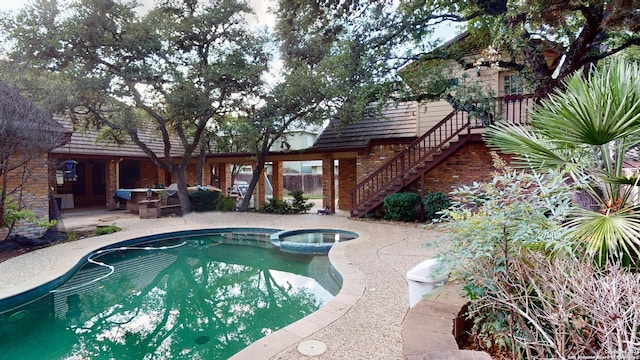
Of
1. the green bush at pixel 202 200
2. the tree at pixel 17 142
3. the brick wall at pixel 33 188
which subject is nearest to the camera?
the tree at pixel 17 142

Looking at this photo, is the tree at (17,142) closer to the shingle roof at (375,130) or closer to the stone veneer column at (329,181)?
the shingle roof at (375,130)

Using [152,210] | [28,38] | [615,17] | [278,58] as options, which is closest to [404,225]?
[615,17]

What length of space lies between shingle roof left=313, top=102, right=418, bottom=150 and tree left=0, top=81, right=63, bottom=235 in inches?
351

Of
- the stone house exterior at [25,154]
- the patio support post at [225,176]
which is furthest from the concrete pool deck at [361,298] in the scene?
the patio support post at [225,176]

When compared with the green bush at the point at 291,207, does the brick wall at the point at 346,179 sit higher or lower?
higher

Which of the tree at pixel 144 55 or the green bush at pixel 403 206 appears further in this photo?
the green bush at pixel 403 206

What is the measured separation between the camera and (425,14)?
9.22 metres

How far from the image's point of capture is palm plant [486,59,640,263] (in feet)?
8.48

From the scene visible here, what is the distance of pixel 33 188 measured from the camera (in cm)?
949

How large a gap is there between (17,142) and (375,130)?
36.2 ft

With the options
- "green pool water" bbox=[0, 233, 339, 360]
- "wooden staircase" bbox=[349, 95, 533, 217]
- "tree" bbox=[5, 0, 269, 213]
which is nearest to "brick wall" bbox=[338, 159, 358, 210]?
"wooden staircase" bbox=[349, 95, 533, 217]

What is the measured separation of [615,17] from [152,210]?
14874 millimetres

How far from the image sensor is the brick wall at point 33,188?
348 inches

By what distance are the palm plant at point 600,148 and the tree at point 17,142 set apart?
32.4 feet
